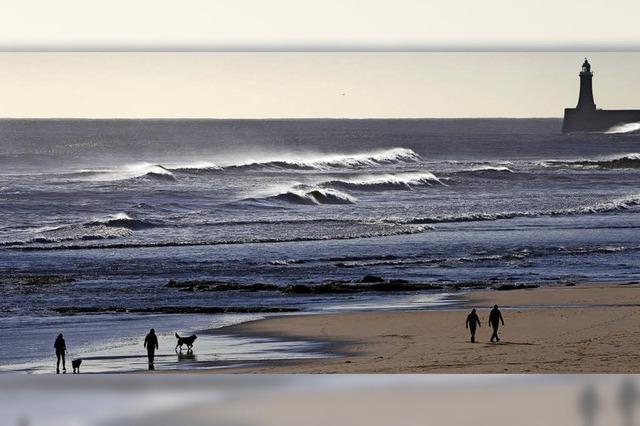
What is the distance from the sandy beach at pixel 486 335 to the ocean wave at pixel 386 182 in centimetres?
2074

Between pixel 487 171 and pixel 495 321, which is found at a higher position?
pixel 487 171

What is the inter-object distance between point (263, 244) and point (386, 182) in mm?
17269

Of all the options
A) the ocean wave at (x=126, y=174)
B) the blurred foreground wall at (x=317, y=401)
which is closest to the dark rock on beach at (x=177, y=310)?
the blurred foreground wall at (x=317, y=401)

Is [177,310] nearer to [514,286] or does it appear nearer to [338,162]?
[514,286]

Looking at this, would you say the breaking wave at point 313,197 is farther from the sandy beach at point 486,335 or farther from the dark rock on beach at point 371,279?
the sandy beach at point 486,335

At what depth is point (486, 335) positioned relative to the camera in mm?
11516

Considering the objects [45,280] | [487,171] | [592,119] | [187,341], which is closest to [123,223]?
[45,280]

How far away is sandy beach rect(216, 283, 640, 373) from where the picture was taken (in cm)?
954

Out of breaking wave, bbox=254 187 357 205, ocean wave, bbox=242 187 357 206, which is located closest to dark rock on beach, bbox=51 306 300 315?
ocean wave, bbox=242 187 357 206

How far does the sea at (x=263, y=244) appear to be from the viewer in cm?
1305

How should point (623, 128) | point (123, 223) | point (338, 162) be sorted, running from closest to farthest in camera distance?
point (123, 223)
point (338, 162)
point (623, 128)

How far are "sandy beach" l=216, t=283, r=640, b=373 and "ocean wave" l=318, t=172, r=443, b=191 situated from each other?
2074cm

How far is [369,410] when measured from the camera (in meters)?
5.68

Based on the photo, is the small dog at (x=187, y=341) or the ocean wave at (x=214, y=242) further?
the ocean wave at (x=214, y=242)
